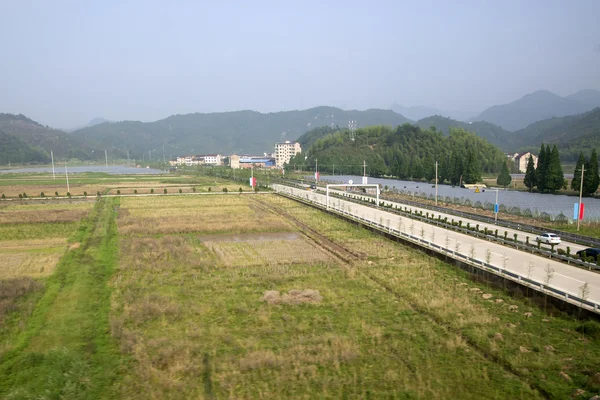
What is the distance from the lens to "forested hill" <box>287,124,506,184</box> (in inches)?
2125

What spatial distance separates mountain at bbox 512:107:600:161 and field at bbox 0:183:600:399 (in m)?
86.7

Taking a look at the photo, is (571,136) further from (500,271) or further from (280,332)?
(280,332)

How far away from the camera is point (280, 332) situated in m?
10.5

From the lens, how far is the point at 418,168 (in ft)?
206

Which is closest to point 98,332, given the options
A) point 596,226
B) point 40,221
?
point 40,221

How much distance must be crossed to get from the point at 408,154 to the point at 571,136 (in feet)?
197

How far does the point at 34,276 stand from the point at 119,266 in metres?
2.74

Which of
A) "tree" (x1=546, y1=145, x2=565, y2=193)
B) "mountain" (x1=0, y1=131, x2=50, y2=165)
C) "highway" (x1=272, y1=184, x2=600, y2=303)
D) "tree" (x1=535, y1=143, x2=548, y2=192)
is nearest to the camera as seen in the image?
"highway" (x1=272, y1=184, x2=600, y2=303)

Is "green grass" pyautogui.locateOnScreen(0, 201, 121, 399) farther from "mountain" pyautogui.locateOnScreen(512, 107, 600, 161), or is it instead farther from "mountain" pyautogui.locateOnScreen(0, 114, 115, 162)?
"mountain" pyautogui.locateOnScreen(0, 114, 115, 162)

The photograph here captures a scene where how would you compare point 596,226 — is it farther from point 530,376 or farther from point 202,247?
point 202,247

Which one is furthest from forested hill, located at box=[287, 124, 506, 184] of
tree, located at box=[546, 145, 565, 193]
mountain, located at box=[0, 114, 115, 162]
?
mountain, located at box=[0, 114, 115, 162]

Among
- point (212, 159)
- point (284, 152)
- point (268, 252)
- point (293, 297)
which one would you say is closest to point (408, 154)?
point (284, 152)

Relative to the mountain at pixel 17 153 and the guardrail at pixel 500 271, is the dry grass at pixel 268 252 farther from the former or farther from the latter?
the mountain at pixel 17 153

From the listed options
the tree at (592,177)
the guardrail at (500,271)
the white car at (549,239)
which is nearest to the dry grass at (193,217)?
the guardrail at (500,271)
